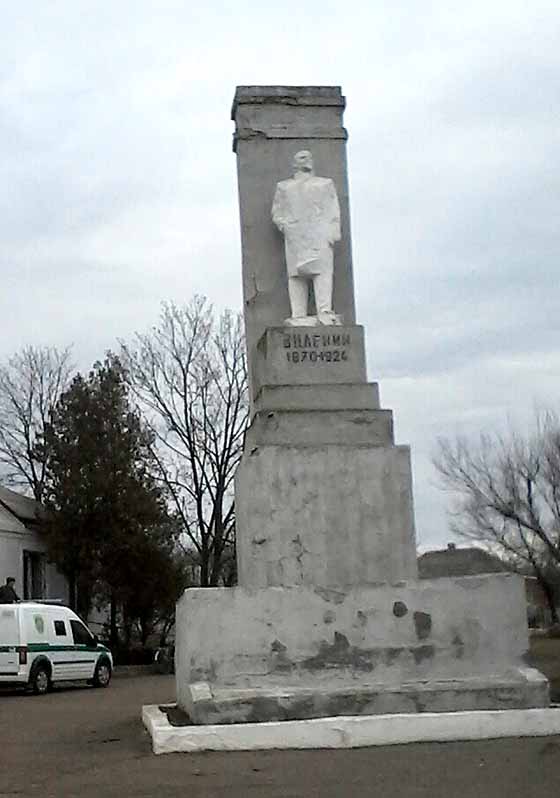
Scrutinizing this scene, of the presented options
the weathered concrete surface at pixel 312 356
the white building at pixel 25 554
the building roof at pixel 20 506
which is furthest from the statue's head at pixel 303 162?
the building roof at pixel 20 506

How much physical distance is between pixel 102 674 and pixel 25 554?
11.2 m

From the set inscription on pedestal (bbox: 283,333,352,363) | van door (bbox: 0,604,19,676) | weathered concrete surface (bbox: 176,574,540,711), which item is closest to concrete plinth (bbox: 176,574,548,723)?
weathered concrete surface (bbox: 176,574,540,711)

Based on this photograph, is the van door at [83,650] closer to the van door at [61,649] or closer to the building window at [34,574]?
the van door at [61,649]

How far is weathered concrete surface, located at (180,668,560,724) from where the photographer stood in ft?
33.4

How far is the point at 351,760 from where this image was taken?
9.23m

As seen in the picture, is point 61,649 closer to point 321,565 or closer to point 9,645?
point 9,645

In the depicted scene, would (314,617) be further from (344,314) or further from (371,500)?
(344,314)

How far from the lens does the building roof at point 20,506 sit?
1451 inches

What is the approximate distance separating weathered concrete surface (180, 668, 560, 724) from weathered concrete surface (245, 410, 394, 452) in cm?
233

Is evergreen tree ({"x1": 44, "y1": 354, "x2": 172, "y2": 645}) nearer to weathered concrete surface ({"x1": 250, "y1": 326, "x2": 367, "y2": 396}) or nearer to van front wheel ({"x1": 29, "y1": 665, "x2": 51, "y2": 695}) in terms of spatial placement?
van front wheel ({"x1": 29, "y1": 665, "x2": 51, "y2": 695})

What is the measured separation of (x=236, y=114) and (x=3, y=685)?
14.5 metres

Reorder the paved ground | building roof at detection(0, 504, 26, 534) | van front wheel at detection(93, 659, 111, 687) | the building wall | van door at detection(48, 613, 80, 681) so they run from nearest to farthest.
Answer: the paved ground → van door at detection(48, 613, 80, 681) → van front wheel at detection(93, 659, 111, 687) → the building wall → building roof at detection(0, 504, 26, 534)

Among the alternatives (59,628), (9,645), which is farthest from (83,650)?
(9,645)

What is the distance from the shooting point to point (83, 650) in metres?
25.2
